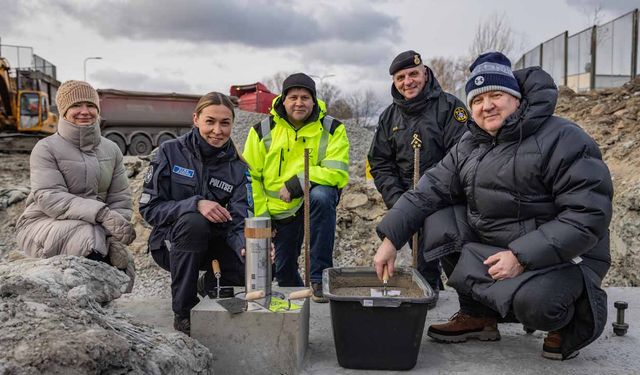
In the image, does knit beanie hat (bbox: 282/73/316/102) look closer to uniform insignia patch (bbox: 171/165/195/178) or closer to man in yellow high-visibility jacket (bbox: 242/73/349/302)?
man in yellow high-visibility jacket (bbox: 242/73/349/302)

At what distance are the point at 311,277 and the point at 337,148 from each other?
0.88 meters

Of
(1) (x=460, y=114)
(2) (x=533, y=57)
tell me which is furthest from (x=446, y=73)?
(1) (x=460, y=114)

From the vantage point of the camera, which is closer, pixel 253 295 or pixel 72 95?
pixel 253 295

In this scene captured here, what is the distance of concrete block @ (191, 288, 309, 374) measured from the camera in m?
2.58

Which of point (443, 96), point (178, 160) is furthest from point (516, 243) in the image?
point (178, 160)

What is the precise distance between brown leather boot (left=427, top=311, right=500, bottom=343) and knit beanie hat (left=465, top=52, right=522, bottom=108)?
118 centimetres

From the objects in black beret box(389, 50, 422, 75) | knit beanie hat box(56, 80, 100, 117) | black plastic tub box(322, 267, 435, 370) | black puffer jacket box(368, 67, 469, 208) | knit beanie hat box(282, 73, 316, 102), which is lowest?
black plastic tub box(322, 267, 435, 370)

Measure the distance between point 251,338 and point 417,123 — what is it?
1875 millimetres

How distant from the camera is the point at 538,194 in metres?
2.57

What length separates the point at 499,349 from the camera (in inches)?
114

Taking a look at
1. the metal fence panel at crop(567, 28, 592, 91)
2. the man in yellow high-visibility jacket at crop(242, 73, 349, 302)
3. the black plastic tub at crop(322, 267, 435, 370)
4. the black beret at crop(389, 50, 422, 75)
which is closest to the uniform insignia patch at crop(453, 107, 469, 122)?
the black beret at crop(389, 50, 422, 75)

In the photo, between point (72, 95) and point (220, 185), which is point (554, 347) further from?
point (72, 95)

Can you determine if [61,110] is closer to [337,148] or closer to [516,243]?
[337,148]

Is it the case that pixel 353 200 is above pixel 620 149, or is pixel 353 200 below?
below
